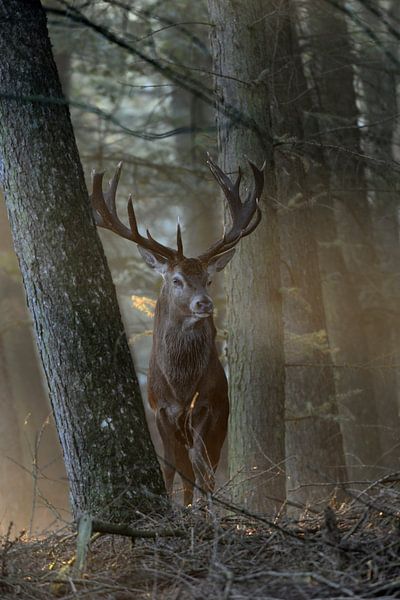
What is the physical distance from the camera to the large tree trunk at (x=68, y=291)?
723cm

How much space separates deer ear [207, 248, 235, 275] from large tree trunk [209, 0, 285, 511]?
13 centimetres

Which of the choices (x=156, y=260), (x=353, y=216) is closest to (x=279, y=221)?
(x=156, y=260)

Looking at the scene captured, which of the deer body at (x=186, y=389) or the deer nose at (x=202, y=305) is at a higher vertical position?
the deer nose at (x=202, y=305)

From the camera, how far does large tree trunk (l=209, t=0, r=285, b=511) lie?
10094mm

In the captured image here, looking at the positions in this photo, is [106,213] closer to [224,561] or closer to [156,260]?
[156,260]

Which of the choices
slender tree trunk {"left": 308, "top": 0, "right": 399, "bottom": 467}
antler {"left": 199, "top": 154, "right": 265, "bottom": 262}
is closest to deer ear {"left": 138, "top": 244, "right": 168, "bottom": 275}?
antler {"left": 199, "top": 154, "right": 265, "bottom": 262}

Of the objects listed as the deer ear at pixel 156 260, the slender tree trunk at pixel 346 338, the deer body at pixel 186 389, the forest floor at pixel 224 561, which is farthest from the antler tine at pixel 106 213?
the slender tree trunk at pixel 346 338

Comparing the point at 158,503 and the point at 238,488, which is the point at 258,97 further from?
the point at 158,503

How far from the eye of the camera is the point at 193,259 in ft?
35.7

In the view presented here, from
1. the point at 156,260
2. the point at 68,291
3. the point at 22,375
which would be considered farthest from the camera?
the point at 22,375

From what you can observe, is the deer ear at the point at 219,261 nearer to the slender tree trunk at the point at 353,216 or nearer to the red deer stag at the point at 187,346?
the red deer stag at the point at 187,346

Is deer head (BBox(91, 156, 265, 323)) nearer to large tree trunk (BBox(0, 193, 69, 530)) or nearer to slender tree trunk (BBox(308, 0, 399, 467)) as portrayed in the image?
slender tree trunk (BBox(308, 0, 399, 467))

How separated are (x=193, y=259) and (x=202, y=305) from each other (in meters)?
0.62

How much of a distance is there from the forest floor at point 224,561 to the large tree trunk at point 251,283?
3258 mm
